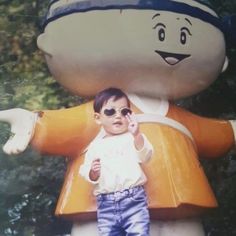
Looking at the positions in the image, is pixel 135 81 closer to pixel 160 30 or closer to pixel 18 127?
pixel 160 30

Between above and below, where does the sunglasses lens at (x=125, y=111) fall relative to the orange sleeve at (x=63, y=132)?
above

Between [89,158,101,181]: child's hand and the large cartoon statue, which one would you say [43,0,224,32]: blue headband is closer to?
the large cartoon statue

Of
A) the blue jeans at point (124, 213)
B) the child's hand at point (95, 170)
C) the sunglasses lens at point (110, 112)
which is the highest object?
the sunglasses lens at point (110, 112)

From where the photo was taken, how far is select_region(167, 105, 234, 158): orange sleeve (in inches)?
86.4

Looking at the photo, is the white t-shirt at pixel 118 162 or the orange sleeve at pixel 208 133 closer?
the white t-shirt at pixel 118 162

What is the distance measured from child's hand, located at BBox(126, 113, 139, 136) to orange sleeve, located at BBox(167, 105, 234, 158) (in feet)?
0.51

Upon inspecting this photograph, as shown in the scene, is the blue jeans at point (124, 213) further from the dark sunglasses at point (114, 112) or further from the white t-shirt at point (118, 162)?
the dark sunglasses at point (114, 112)

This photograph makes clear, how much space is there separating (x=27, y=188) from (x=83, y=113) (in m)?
0.37

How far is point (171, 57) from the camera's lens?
212cm

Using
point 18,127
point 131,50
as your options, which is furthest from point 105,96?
point 18,127

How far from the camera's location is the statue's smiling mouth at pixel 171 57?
2.11 meters

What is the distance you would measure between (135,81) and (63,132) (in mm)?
265

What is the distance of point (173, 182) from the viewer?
79.9 inches

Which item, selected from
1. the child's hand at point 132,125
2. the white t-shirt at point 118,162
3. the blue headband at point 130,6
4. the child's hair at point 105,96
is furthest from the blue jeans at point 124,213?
the blue headband at point 130,6
